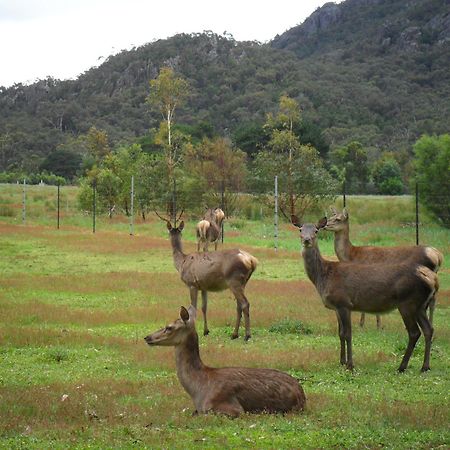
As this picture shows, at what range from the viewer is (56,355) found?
37.5 feet

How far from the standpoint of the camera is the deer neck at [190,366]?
8.23 metres

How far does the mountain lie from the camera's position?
108 meters

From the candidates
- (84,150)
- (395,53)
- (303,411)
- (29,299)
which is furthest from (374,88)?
(303,411)

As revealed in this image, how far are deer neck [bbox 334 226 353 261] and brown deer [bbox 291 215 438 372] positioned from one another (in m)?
3.89

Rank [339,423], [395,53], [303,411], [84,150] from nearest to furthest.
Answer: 1. [339,423]
2. [303,411]
3. [84,150]
4. [395,53]

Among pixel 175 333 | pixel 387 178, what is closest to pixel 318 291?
pixel 175 333

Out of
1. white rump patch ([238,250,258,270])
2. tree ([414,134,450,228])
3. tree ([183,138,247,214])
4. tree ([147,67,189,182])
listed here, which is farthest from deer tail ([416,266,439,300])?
tree ([147,67,189,182])

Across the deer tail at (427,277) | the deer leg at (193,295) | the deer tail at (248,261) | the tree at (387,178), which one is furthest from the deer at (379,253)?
the tree at (387,178)

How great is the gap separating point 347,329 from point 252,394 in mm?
3214

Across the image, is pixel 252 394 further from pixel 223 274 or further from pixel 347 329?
pixel 223 274

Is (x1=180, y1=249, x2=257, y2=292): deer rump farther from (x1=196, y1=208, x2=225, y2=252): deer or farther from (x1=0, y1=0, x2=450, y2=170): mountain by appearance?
(x1=0, y1=0, x2=450, y2=170): mountain

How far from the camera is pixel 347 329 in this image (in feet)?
35.5

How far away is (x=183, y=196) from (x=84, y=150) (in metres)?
65.4

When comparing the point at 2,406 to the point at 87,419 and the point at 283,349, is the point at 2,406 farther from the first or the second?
the point at 283,349
